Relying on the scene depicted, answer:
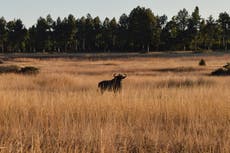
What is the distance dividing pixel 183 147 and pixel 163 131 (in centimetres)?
106

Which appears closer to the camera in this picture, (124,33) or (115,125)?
(115,125)

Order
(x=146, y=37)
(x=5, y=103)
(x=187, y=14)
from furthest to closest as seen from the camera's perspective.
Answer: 1. (x=187, y=14)
2. (x=146, y=37)
3. (x=5, y=103)

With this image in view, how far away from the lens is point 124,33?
9531cm

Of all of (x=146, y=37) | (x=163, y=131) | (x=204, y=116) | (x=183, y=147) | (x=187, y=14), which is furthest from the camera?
(x=187, y=14)

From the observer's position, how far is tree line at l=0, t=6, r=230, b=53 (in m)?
89.2

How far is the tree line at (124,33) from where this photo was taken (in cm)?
8919

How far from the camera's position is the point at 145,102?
9211mm

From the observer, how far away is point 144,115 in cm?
833

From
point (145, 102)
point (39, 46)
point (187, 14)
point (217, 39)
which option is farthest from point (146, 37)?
point (145, 102)

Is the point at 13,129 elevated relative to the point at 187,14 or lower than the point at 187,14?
lower

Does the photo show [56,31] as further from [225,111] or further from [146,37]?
[225,111]

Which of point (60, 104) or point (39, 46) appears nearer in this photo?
point (60, 104)

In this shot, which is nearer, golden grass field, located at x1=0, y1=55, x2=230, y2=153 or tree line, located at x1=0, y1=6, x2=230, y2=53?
golden grass field, located at x1=0, y1=55, x2=230, y2=153

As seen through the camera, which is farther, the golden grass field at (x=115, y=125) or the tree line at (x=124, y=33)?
the tree line at (x=124, y=33)
